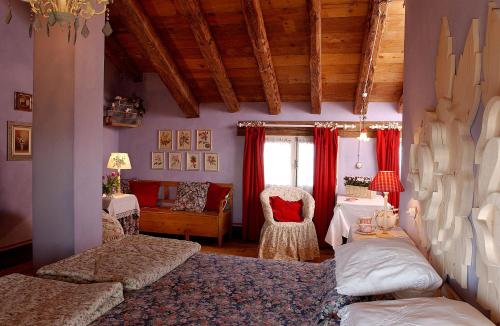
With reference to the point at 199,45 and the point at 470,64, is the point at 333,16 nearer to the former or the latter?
the point at 199,45

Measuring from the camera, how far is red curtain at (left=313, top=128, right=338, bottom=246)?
5574mm

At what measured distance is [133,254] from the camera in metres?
2.44

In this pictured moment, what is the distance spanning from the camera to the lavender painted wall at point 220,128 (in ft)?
18.6

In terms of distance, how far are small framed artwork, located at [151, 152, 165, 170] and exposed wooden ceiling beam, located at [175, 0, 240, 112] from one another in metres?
1.46

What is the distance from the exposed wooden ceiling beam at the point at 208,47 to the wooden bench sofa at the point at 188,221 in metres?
1.48

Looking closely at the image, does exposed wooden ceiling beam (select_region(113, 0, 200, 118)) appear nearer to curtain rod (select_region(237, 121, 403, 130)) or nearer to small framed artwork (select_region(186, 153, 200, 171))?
small framed artwork (select_region(186, 153, 200, 171))

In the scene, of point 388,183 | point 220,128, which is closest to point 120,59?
point 220,128

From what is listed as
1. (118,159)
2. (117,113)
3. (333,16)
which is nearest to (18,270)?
(118,159)

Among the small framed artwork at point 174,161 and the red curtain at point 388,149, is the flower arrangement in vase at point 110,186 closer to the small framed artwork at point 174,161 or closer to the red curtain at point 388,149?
the small framed artwork at point 174,161

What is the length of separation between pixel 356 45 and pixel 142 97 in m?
3.51

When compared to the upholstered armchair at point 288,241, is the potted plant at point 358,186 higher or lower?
higher

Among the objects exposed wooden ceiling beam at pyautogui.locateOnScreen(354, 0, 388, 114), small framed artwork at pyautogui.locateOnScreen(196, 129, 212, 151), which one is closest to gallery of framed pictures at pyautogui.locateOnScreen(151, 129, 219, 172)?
small framed artwork at pyautogui.locateOnScreen(196, 129, 212, 151)

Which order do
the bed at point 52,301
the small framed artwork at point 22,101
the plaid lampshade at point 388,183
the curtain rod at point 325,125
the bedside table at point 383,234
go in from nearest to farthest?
the bed at point 52,301 → the bedside table at point 383,234 → the plaid lampshade at point 388,183 → the small framed artwork at point 22,101 → the curtain rod at point 325,125

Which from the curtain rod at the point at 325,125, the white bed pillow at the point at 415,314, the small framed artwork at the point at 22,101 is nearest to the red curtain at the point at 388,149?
the curtain rod at the point at 325,125
